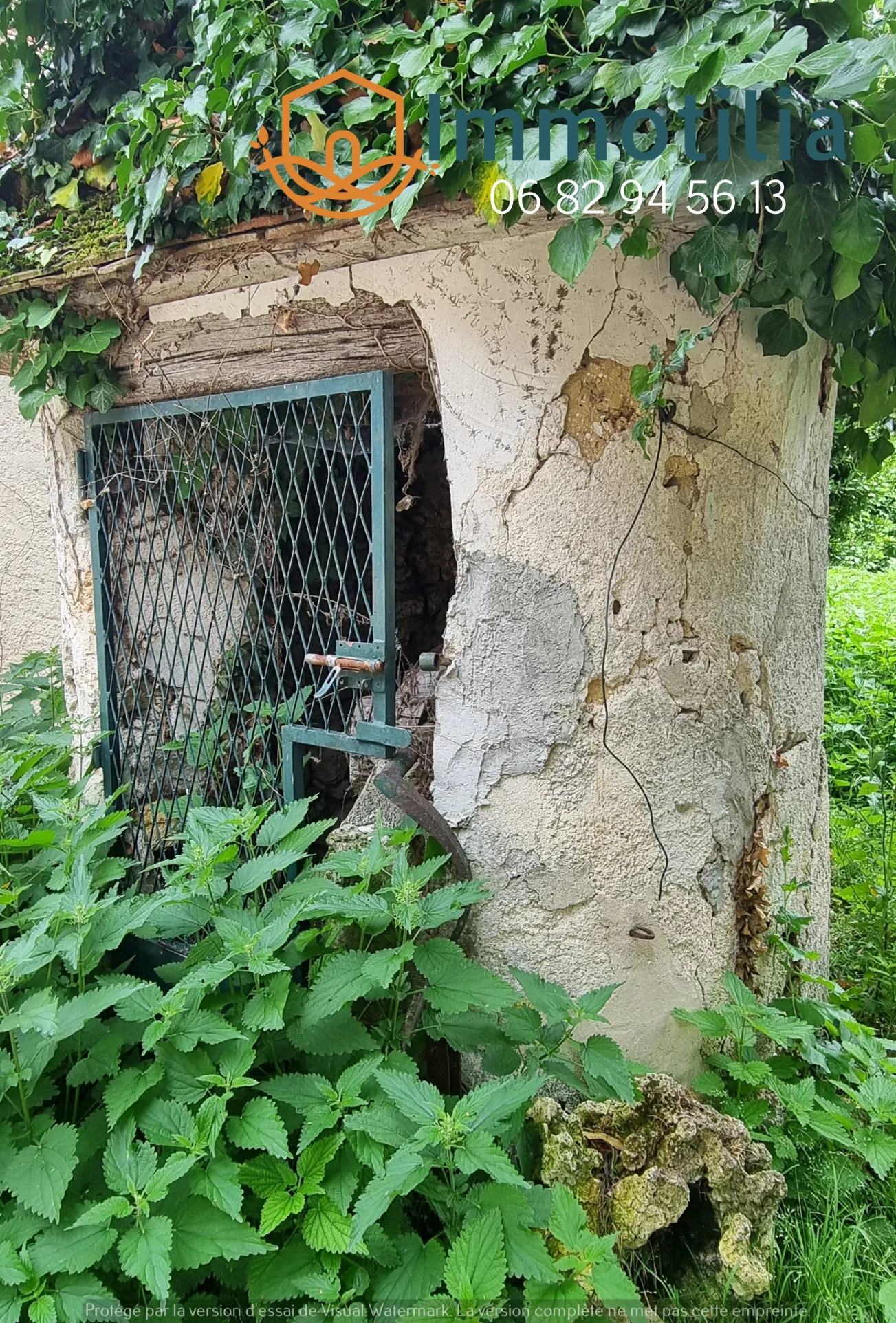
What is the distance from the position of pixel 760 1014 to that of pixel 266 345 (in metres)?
2.22

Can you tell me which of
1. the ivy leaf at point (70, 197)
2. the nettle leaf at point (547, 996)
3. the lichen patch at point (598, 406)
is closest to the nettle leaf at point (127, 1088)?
the nettle leaf at point (547, 996)

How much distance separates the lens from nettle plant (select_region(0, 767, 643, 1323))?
1.58 m

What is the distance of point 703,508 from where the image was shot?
2.12 m

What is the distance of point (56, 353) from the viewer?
9.07ft

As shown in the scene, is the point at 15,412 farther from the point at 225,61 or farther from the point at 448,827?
the point at 448,827

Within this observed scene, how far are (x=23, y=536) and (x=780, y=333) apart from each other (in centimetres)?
465

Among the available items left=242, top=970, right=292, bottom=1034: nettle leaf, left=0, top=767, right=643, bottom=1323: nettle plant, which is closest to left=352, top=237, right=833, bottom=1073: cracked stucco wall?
left=0, top=767, right=643, bottom=1323: nettle plant

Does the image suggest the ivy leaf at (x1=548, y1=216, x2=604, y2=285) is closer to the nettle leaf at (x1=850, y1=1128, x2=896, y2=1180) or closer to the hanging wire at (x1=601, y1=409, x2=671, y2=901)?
the hanging wire at (x1=601, y1=409, x2=671, y2=901)

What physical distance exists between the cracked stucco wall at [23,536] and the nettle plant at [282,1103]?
3.48 meters

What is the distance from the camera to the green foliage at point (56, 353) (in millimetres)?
2688

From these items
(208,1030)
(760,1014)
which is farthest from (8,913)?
(760,1014)

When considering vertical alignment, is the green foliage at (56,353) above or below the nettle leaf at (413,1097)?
above

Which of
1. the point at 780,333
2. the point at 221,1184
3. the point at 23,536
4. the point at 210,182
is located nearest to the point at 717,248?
the point at 780,333

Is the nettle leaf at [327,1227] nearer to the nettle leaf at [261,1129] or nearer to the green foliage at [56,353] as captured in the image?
the nettle leaf at [261,1129]
